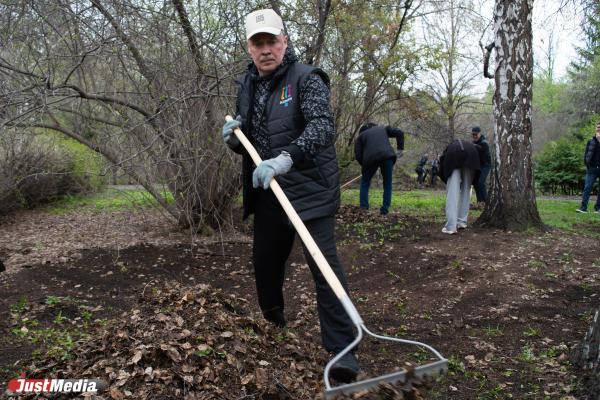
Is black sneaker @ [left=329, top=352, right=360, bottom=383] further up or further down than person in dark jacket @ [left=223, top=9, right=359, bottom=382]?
further down

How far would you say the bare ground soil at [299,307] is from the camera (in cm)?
281

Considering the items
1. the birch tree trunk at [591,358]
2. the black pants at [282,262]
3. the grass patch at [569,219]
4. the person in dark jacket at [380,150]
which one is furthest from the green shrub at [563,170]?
the black pants at [282,262]

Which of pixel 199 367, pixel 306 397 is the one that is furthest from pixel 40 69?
pixel 306 397

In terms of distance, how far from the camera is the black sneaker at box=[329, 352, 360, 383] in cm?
260

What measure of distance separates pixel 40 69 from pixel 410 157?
843 inches

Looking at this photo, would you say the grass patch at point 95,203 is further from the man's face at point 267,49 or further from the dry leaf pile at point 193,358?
the man's face at point 267,49

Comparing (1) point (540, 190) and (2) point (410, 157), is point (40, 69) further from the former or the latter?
(2) point (410, 157)

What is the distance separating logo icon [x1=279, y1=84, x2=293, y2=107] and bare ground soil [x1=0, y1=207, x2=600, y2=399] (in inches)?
54.6

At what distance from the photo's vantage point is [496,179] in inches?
278

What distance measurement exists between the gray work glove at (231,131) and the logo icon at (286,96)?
412 millimetres

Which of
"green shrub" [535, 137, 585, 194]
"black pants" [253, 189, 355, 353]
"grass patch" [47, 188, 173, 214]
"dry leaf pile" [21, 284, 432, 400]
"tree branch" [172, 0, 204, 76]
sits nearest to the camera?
"dry leaf pile" [21, 284, 432, 400]

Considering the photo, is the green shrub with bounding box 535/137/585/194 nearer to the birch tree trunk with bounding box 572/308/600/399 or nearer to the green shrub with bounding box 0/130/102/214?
the green shrub with bounding box 0/130/102/214

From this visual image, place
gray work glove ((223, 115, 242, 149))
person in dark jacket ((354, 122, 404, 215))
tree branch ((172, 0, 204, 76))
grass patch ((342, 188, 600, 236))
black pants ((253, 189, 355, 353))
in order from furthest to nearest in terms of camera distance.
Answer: person in dark jacket ((354, 122, 404, 215)) → grass patch ((342, 188, 600, 236)) → tree branch ((172, 0, 204, 76)) → gray work glove ((223, 115, 242, 149)) → black pants ((253, 189, 355, 353))

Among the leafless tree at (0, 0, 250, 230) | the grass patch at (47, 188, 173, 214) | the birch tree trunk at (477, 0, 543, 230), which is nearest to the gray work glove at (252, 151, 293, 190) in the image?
the leafless tree at (0, 0, 250, 230)
